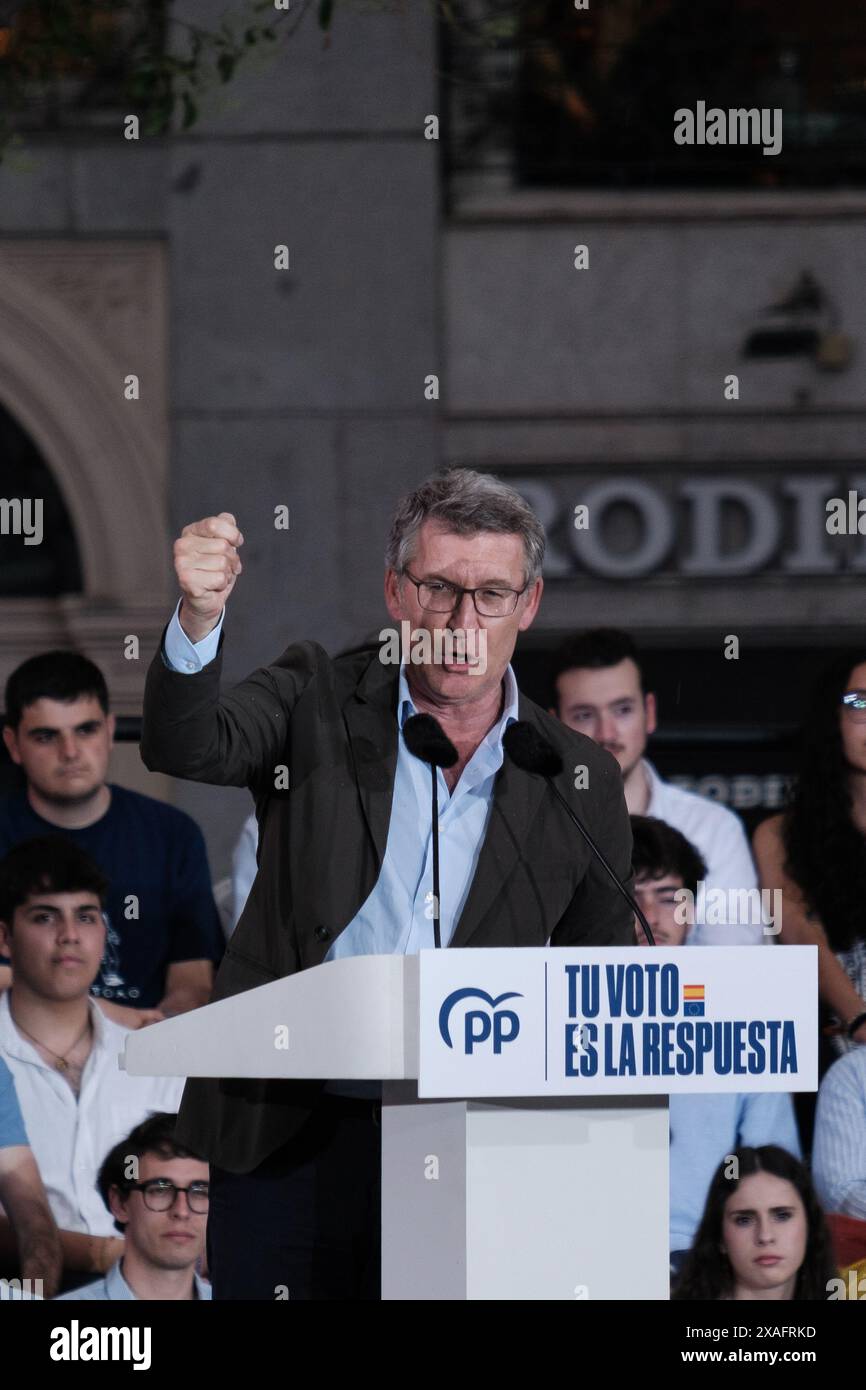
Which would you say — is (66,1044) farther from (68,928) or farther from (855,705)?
(855,705)

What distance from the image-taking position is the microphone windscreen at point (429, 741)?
2.54 metres

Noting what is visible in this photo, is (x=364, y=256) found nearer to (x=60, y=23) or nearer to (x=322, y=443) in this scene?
(x=322, y=443)

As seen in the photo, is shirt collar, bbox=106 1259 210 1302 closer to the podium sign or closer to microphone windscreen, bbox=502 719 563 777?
microphone windscreen, bbox=502 719 563 777

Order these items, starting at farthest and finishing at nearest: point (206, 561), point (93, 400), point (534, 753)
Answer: point (93, 400) → point (534, 753) → point (206, 561)

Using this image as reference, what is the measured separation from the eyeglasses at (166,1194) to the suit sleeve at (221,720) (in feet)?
5.77

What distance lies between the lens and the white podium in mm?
2141

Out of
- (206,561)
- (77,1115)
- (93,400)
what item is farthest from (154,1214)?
(93,400)

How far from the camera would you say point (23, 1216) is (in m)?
4.17

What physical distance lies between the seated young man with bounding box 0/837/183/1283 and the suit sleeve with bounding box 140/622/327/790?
172cm

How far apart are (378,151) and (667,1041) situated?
4.13m

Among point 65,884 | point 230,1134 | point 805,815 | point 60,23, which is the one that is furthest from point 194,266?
point 230,1134

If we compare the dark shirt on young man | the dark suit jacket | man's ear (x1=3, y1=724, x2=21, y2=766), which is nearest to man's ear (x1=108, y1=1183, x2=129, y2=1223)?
the dark shirt on young man

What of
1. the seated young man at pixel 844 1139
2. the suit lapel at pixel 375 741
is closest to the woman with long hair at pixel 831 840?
the seated young man at pixel 844 1139

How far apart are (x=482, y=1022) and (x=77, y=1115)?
2.36 m
